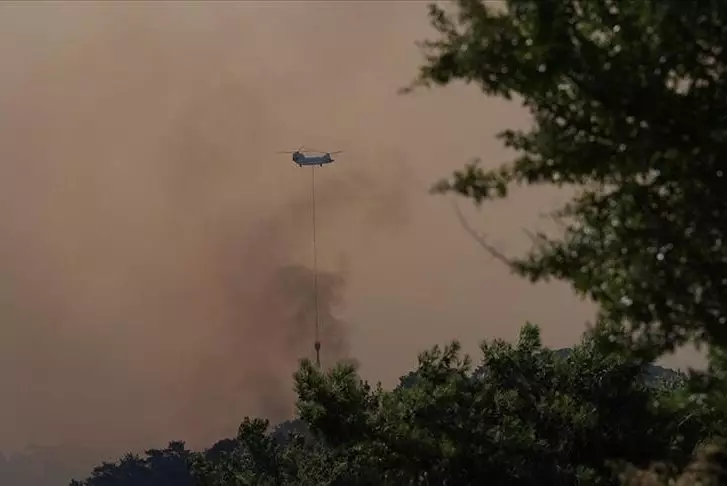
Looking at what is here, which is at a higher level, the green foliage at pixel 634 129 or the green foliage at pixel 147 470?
the green foliage at pixel 147 470

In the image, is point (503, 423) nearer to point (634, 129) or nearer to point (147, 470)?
point (634, 129)

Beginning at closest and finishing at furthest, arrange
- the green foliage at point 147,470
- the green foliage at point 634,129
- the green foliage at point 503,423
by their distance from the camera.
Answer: the green foliage at point 634,129 < the green foliage at point 503,423 < the green foliage at point 147,470

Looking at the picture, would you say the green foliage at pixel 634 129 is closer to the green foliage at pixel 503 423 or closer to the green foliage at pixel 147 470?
the green foliage at pixel 503 423

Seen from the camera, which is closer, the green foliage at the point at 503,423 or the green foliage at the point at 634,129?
the green foliage at the point at 634,129

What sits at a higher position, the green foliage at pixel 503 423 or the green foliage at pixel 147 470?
the green foliage at pixel 147 470

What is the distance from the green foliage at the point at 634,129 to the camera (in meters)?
9.20

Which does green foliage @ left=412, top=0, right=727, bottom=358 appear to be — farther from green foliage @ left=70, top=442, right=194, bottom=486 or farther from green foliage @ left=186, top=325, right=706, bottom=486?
green foliage @ left=70, top=442, right=194, bottom=486

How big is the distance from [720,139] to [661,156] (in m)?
0.59

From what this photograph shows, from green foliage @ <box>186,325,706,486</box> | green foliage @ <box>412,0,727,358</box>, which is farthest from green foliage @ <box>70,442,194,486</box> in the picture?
green foliage @ <box>412,0,727,358</box>

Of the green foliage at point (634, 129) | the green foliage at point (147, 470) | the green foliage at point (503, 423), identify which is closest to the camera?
Result: the green foliage at point (634, 129)

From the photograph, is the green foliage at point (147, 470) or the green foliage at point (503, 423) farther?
the green foliage at point (147, 470)

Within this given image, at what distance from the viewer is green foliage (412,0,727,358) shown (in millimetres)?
9203

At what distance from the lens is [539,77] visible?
9.54 m

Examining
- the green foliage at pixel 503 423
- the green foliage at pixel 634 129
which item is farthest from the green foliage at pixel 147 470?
the green foliage at pixel 634 129
